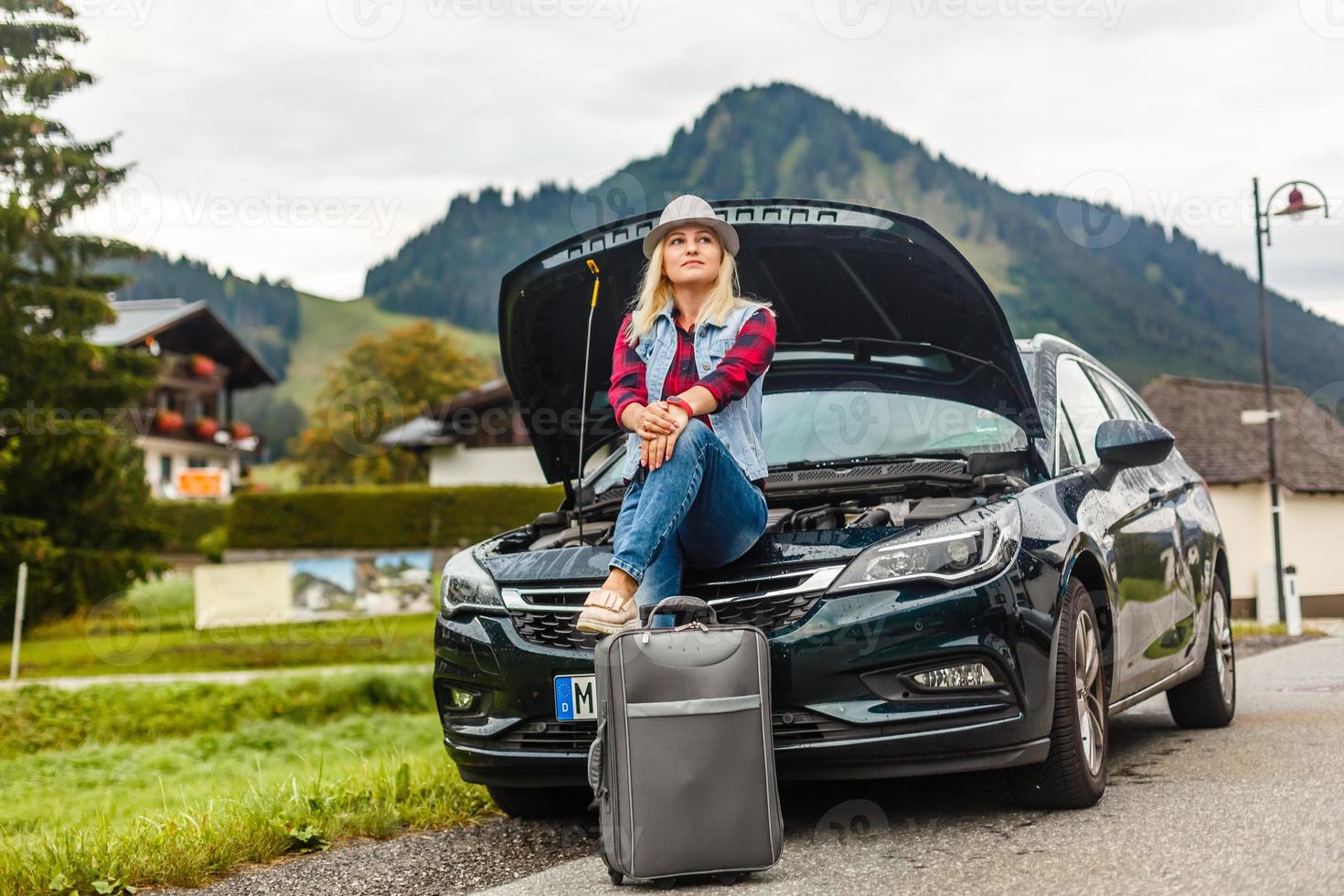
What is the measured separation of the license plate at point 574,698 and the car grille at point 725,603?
0.34 ft

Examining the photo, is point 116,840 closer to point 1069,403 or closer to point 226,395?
point 1069,403

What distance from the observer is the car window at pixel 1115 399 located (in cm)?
652

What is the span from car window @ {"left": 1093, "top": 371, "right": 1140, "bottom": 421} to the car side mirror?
0.89 meters

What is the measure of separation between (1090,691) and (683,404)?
174 cm

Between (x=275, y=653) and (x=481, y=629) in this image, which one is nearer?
(x=481, y=629)

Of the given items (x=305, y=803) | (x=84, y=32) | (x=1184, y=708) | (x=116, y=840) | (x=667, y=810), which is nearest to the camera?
(x=667, y=810)

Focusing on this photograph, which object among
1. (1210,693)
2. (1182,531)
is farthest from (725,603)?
(1210,693)

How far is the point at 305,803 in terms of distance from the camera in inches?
210

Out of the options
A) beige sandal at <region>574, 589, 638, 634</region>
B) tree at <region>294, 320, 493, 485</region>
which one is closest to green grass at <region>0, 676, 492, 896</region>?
beige sandal at <region>574, 589, 638, 634</region>

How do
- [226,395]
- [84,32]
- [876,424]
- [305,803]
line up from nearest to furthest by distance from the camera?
[305,803]
[876,424]
[84,32]
[226,395]

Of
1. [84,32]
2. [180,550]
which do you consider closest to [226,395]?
[180,550]

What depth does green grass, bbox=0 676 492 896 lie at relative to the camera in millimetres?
4480

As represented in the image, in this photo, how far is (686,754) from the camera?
3.76 meters

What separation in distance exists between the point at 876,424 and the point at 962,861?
2176 mm
